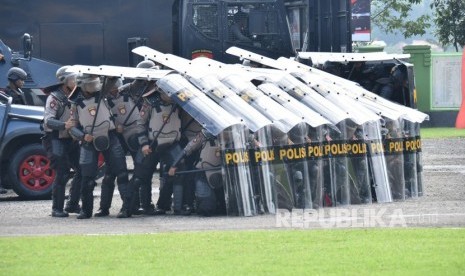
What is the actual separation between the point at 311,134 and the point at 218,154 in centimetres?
132

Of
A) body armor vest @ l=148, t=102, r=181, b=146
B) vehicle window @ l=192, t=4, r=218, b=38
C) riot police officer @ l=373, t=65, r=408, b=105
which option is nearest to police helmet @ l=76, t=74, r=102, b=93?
body armor vest @ l=148, t=102, r=181, b=146

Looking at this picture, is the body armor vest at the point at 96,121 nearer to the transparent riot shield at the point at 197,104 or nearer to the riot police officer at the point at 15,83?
the transparent riot shield at the point at 197,104

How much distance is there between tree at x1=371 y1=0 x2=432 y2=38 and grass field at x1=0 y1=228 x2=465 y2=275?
33856 millimetres

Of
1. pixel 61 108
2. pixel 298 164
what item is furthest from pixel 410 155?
pixel 61 108

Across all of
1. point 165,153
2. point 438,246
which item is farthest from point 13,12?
point 438,246

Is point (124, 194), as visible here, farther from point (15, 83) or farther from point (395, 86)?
point (395, 86)

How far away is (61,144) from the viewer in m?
17.1

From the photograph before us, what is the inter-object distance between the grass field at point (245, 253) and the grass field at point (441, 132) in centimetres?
1779

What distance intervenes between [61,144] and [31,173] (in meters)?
2.39

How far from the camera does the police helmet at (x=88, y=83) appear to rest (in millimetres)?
16406

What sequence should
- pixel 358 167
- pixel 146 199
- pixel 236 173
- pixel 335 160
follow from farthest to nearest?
pixel 358 167, pixel 335 160, pixel 146 199, pixel 236 173

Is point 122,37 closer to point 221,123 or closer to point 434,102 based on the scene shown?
point 221,123

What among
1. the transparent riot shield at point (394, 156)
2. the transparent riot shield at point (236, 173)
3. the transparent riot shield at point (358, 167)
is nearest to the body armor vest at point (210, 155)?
the transparent riot shield at point (236, 173)

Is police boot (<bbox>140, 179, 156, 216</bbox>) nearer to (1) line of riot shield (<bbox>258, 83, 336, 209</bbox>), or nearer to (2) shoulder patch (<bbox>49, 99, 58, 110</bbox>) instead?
(2) shoulder patch (<bbox>49, 99, 58, 110</bbox>)
